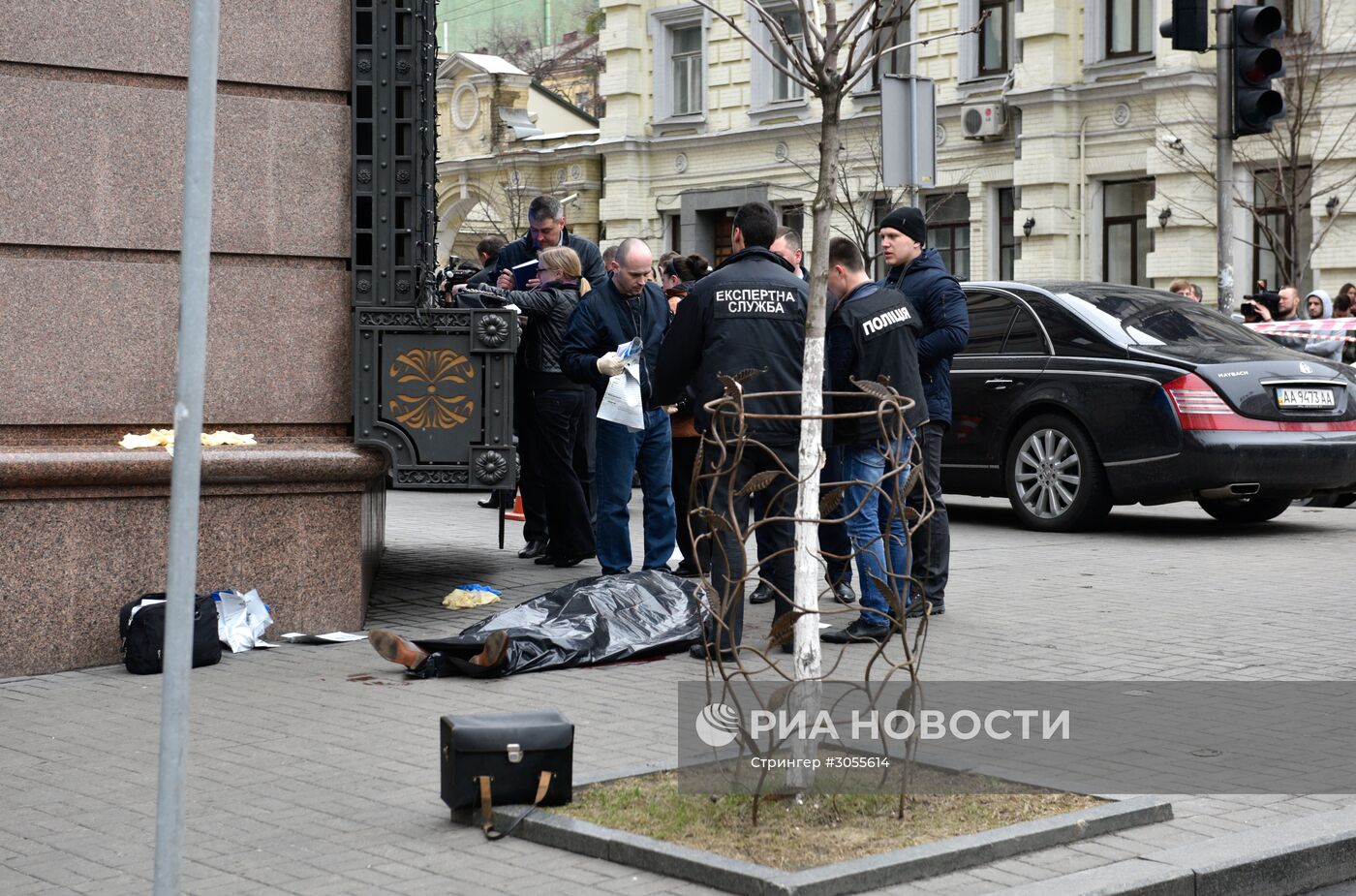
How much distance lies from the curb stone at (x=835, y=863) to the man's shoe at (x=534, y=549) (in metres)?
6.83

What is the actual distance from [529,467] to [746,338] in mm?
4171

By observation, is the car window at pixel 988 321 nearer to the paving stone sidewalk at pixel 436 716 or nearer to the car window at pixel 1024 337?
the car window at pixel 1024 337

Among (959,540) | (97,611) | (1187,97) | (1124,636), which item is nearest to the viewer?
(97,611)

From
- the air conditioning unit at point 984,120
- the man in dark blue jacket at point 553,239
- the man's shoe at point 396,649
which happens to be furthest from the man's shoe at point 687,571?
the air conditioning unit at point 984,120

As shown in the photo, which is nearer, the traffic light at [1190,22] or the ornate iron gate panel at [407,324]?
the ornate iron gate panel at [407,324]

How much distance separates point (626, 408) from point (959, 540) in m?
3.96

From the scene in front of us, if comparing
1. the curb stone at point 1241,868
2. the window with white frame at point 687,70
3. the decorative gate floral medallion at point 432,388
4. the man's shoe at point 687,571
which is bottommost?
the curb stone at point 1241,868

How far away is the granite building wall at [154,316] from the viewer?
8.24m

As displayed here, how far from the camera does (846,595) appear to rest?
32.7 feet

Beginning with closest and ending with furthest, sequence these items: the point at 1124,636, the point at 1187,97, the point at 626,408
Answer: the point at 1124,636 → the point at 626,408 → the point at 1187,97

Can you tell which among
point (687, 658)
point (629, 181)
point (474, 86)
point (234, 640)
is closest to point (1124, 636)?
point (687, 658)

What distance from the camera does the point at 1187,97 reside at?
28.7 m

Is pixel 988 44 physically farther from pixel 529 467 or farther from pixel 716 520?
pixel 716 520

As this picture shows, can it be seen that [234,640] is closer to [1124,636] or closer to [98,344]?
[98,344]
